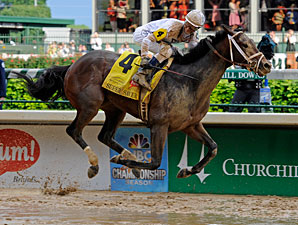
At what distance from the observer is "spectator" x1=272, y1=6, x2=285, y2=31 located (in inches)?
713

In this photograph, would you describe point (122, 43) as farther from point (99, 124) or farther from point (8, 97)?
point (99, 124)

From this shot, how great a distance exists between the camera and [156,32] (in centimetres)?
698

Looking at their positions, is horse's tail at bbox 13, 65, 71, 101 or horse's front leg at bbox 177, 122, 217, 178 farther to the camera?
horse's tail at bbox 13, 65, 71, 101

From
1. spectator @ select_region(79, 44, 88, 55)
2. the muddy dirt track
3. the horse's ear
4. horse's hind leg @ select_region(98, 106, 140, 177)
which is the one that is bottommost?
the muddy dirt track

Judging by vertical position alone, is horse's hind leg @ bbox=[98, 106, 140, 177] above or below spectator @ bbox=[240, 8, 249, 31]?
below

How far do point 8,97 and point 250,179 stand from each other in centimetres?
422

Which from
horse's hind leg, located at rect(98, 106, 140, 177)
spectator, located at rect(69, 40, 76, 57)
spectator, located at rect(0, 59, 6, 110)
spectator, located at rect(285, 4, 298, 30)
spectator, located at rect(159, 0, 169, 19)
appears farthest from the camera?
spectator, located at rect(159, 0, 169, 19)

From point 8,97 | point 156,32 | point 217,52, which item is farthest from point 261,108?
point 8,97

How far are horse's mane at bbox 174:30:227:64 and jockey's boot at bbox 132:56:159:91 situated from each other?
1.00 feet

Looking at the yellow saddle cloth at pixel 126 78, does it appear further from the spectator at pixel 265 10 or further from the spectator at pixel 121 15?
the spectator at pixel 121 15

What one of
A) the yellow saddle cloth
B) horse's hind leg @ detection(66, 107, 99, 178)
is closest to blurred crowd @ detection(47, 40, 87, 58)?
horse's hind leg @ detection(66, 107, 99, 178)

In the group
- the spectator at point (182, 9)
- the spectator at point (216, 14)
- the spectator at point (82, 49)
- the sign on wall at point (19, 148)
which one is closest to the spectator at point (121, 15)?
the spectator at point (182, 9)

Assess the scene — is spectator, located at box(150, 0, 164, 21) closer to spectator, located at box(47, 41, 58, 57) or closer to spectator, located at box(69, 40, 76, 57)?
spectator, located at box(69, 40, 76, 57)

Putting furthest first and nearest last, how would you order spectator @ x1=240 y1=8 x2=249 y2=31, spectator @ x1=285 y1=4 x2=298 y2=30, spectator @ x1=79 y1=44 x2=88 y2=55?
spectator @ x1=240 y1=8 x2=249 y2=31, spectator @ x1=285 y1=4 x2=298 y2=30, spectator @ x1=79 y1=44 x2=88 y2=55
